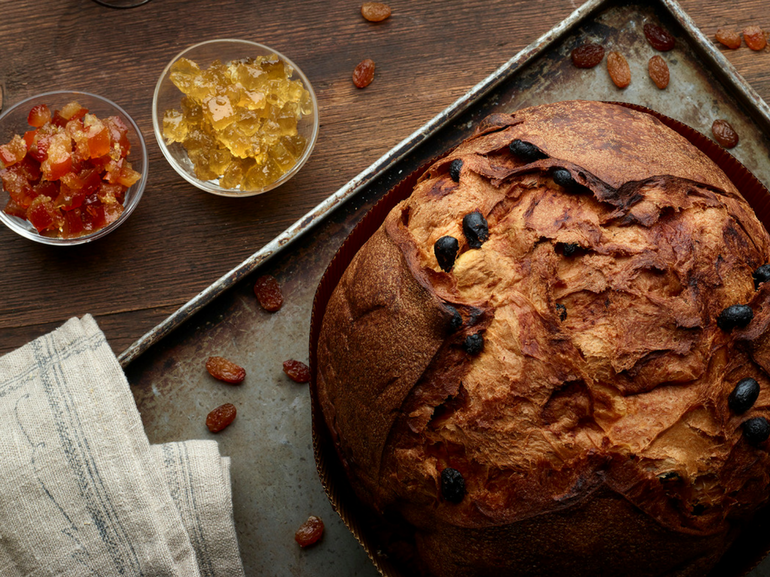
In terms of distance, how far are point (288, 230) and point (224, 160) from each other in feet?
1.61

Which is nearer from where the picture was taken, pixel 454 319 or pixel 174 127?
pixel 454 319

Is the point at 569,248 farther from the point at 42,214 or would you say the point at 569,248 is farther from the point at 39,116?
the point at 39,116

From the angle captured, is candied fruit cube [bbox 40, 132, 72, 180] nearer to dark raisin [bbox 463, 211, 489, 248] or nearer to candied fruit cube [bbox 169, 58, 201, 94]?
candied fruit cube [bbox 169, 58, 201, 94]

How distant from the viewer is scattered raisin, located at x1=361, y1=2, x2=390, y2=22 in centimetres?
324

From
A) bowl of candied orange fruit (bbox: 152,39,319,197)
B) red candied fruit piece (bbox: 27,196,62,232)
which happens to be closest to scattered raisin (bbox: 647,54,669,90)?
bowl of candied orange fruit (bbox: 152,39,319,197)

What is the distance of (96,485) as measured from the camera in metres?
2.52

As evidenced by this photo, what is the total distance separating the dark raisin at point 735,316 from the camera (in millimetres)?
1940

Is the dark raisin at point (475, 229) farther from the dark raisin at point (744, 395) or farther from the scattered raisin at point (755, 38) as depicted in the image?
the scattered raisin at point (755, 38)

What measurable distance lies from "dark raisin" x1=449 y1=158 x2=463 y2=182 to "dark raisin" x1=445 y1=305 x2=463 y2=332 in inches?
19.7

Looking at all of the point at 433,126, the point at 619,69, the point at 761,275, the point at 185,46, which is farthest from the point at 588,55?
the point at 185,46

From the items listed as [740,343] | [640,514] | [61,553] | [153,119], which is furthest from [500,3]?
[61,553]

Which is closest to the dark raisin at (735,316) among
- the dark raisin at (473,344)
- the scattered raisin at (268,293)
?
the dark raisin at (473,344)

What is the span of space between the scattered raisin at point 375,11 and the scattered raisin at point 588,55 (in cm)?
95

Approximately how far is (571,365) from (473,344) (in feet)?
0.99
